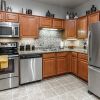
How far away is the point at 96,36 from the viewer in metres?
2.53

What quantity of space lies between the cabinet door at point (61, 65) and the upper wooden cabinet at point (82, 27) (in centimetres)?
106

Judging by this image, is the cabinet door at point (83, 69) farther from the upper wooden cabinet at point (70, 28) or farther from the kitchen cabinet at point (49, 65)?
the upper wooden cabinet at point (70, 28)

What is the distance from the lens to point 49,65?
379cm

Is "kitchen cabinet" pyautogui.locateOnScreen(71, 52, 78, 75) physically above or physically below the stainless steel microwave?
below

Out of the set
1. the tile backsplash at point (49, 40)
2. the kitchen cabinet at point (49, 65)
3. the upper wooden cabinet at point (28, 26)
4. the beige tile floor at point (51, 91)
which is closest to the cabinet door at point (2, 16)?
the upper wooden cabinet at point (28, 26)

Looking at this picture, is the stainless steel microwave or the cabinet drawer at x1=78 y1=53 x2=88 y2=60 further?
the cabinet drawer at x1=78 y1=53 x2=88 y2=60

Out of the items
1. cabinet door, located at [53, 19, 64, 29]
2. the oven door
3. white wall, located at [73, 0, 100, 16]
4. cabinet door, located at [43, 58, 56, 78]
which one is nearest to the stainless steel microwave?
the oven door

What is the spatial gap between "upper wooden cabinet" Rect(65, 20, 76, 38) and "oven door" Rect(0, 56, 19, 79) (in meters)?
2.27

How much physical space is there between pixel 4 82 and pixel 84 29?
3.01m

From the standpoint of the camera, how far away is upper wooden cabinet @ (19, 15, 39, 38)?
11.8ft

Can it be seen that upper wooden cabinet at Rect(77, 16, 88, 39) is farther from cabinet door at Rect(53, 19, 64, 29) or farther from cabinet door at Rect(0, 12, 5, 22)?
cabinet door at Rect(0, 12, 5, 22)

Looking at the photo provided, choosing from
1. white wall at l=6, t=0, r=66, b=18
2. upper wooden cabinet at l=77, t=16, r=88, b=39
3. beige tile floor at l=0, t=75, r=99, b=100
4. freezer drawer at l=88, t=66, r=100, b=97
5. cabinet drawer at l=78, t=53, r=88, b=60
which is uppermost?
white wall at l=6, t=0, r=66, b=18

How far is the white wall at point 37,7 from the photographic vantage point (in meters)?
3.90

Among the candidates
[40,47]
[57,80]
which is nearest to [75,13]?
[40,47]
